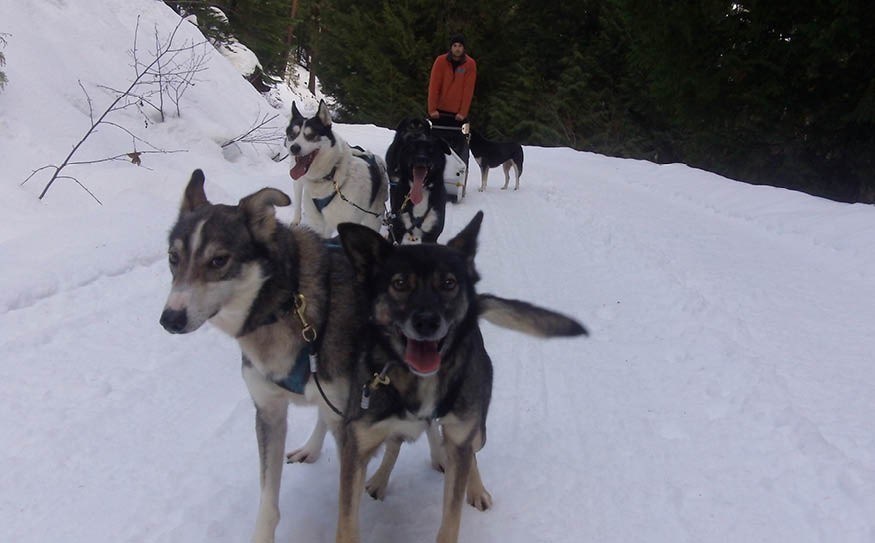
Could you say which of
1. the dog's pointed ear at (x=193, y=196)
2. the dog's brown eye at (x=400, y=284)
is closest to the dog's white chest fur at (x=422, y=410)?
the dog's brown eye at (x=400, y=284)

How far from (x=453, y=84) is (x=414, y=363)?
7594 millimetres

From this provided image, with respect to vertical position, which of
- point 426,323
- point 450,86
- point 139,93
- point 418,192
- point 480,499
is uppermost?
point 450,86

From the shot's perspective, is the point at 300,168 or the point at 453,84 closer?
the point at 300,168

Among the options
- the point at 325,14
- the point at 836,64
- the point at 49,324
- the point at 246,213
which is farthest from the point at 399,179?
the point at 325,14

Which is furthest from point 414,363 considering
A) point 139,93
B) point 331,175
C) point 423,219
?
point 139,93

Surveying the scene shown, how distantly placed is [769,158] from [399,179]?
9.43 metres

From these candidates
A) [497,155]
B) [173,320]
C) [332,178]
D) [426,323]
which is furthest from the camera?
[497,155]

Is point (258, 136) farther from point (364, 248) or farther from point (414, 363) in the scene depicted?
point (414, 363)

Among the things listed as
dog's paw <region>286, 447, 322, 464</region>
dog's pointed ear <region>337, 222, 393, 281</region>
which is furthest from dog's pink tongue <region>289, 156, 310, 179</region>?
dog's pointed ear <region>337, 222, 393, 281</region>

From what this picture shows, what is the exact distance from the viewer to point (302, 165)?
610 centimetres

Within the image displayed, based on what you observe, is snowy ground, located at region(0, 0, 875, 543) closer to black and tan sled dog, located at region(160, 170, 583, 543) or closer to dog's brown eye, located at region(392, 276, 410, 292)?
black and tan sled dog, located at region(160, 170, 583, 543)

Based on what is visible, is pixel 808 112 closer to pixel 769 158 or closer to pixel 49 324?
pixel 769 158

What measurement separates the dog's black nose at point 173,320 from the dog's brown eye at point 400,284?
744 mm

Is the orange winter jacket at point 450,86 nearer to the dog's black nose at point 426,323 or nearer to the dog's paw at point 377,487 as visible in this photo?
the dog's paw at point 377,487
